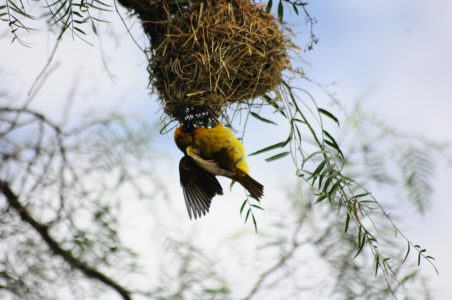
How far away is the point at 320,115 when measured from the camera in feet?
7.30

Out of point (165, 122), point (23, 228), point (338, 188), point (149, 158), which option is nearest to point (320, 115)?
point (338, 188)

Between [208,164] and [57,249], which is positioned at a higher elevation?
[208,164]

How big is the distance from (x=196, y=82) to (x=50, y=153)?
715 millimetres

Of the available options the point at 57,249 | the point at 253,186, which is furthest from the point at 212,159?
the point at 57,249

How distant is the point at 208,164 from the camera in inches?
92.7

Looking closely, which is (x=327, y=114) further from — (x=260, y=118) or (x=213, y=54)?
(x=213, y=54)

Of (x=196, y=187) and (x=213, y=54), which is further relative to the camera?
(x=196, y=187)

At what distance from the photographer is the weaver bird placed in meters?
2.38

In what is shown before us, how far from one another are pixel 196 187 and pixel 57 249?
643 millimetres

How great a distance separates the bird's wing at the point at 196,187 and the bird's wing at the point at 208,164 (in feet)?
0.39

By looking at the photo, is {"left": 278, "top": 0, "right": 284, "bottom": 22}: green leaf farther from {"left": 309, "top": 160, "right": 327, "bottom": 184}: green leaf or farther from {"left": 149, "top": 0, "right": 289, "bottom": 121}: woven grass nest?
{"left": 309, "top": 160, "right": 327, "bottom": 184}: green leaf

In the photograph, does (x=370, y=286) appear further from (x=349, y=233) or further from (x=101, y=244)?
(x=101, y=244)

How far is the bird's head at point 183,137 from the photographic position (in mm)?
2396

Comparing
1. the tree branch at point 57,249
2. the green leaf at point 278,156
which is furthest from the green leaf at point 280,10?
the tree branch at point 57,249
